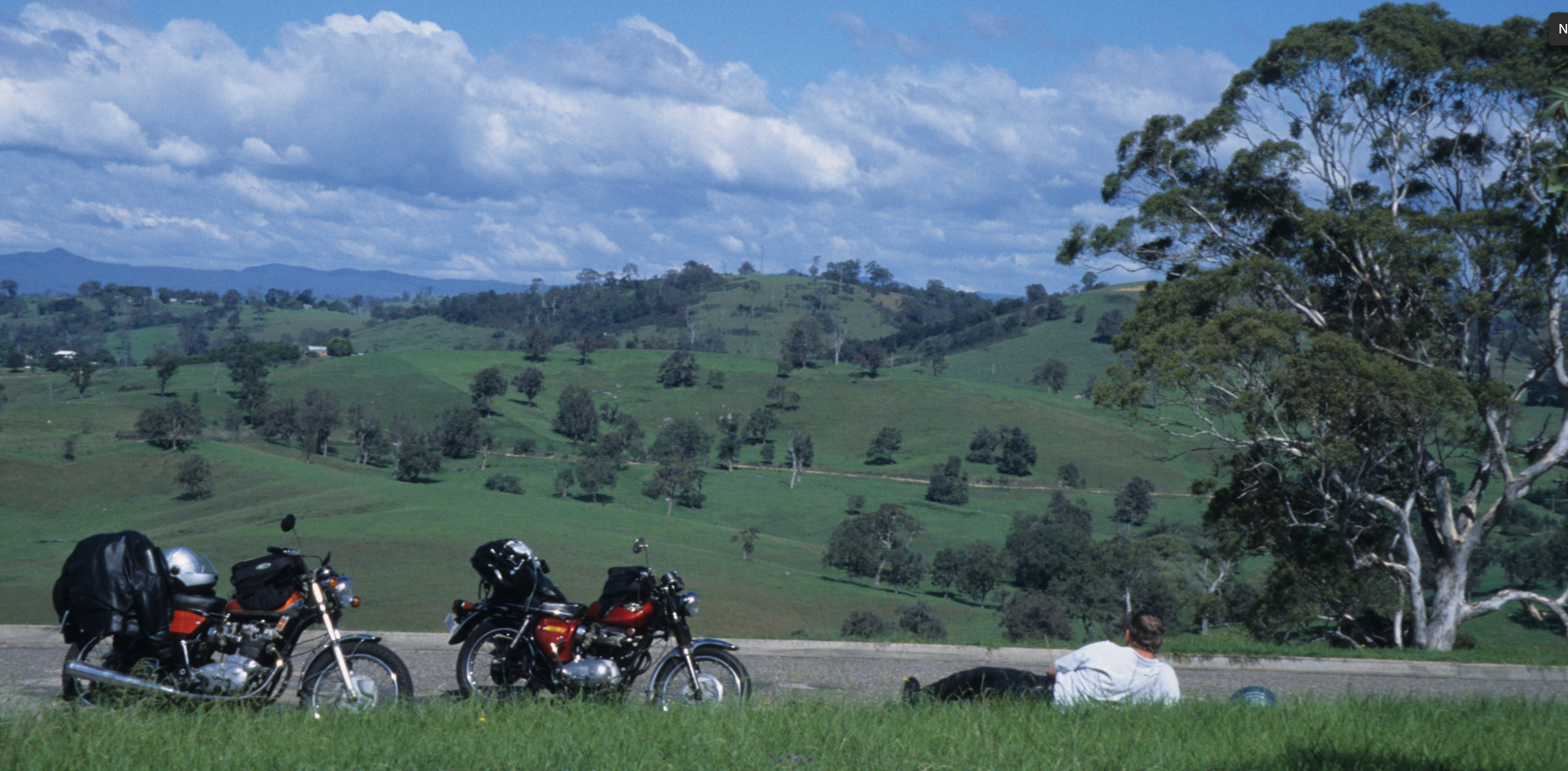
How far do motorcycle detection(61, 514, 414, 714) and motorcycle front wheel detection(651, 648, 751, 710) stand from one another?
1664 mm

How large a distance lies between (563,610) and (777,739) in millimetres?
2660

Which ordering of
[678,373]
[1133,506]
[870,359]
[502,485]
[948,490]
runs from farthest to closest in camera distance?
[870,359], [678,373], [948,490], [502,485], [1133,506]

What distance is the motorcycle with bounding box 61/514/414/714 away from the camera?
6578 millimetres

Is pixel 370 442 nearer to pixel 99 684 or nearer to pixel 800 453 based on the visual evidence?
pixel 800 453

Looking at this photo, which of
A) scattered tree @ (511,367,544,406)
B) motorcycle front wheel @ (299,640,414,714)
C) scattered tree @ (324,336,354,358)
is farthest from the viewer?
scattered tree @ (324,336,354,358)

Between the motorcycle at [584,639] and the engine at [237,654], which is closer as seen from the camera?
the engine at [237,654]

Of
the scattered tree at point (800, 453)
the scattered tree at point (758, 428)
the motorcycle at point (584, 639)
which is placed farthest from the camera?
the scattered tree at point (758, 428)

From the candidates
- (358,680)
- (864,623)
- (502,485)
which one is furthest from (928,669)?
(502,485)

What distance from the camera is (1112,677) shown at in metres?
6.68

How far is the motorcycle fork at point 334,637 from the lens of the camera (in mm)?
6715

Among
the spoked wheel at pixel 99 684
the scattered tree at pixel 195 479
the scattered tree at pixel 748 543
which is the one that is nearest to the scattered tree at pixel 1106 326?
the scattered tree at pixel 748 543

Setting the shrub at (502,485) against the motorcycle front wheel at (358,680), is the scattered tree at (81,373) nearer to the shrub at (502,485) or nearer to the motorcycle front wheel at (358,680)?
the shrub at (502,485)

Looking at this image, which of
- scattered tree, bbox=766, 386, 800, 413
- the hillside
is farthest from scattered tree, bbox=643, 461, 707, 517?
scattered tree, bbox=766, 386, 800, 413

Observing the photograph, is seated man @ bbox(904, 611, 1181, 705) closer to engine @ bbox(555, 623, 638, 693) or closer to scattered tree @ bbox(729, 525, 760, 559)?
engine @ bbox(555, 623, 638, 693)
